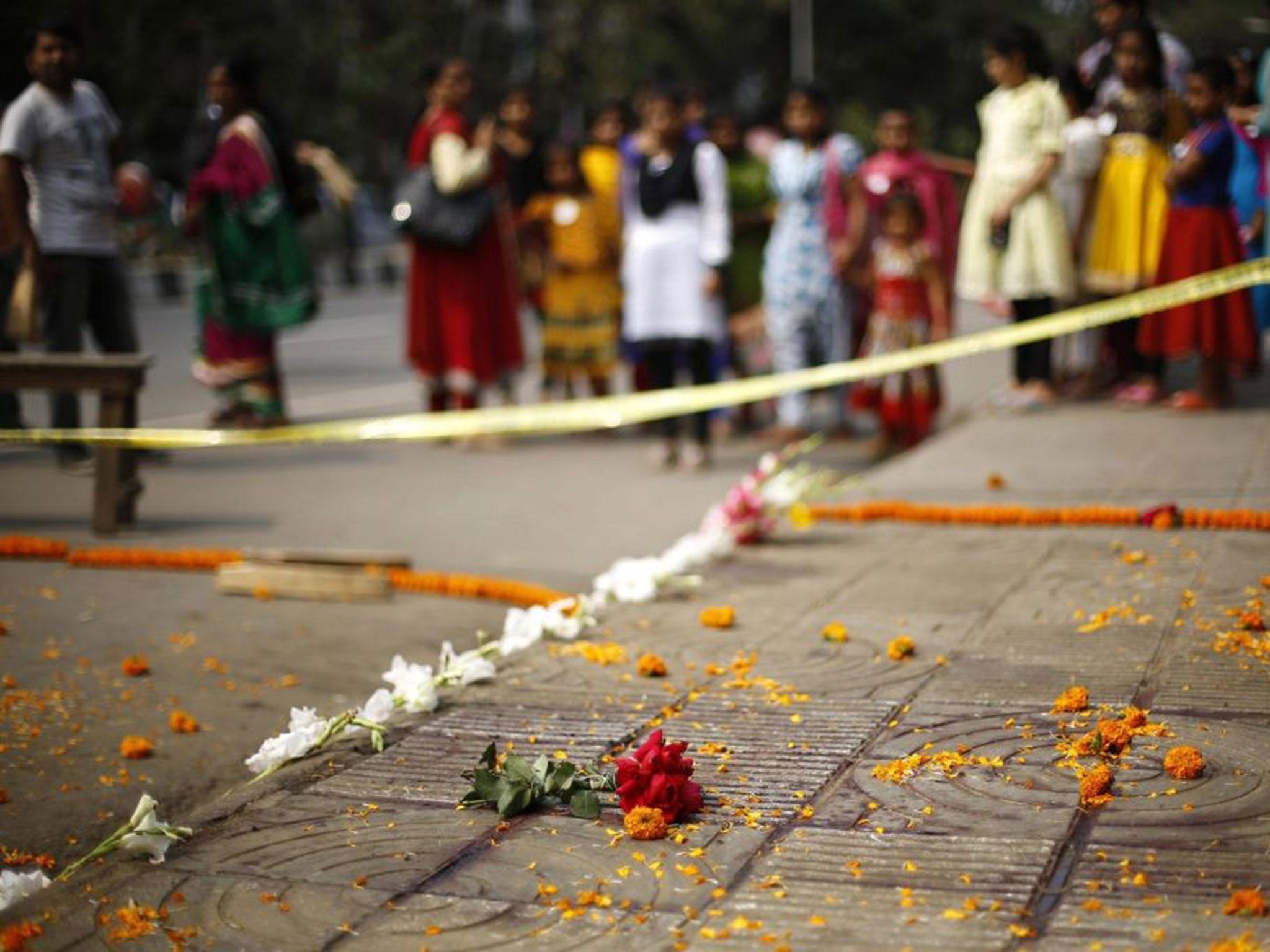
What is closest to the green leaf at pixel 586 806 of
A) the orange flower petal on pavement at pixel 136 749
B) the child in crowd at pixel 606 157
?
the orange flower petal on pavement at pixel 136 749

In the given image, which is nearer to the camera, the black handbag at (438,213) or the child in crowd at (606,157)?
the black handbag at (438,213)

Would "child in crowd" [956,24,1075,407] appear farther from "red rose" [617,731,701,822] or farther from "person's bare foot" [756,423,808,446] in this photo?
"red rose" [617,731,701,822]

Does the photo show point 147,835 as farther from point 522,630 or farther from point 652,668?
point 522,630

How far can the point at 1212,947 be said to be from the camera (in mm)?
2832

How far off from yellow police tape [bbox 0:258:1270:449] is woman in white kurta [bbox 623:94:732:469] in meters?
0.21

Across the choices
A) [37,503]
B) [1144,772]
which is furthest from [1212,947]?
[37,503]

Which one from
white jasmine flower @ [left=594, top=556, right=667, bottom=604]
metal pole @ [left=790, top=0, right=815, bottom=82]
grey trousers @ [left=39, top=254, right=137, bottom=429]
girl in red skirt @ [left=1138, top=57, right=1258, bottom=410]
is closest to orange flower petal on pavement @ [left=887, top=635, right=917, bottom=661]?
white jasmine flower @ [left=594, top=556, right=667, bottom=604]

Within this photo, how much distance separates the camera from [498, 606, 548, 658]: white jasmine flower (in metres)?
5.12

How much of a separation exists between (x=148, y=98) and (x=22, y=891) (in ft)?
80.6

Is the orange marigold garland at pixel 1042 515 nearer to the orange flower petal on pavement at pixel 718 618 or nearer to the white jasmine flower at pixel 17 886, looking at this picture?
the orange flower petal on pavement at pixel 718 618

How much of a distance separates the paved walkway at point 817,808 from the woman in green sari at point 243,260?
4752mm

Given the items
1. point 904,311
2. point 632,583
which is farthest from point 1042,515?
point 904,311

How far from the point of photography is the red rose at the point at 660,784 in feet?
11.5

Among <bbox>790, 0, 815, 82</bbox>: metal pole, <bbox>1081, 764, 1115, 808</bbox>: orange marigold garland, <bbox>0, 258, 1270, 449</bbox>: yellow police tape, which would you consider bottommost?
<bbox>1081, 764, 1115, 808</bbox>: orange marigold garland
